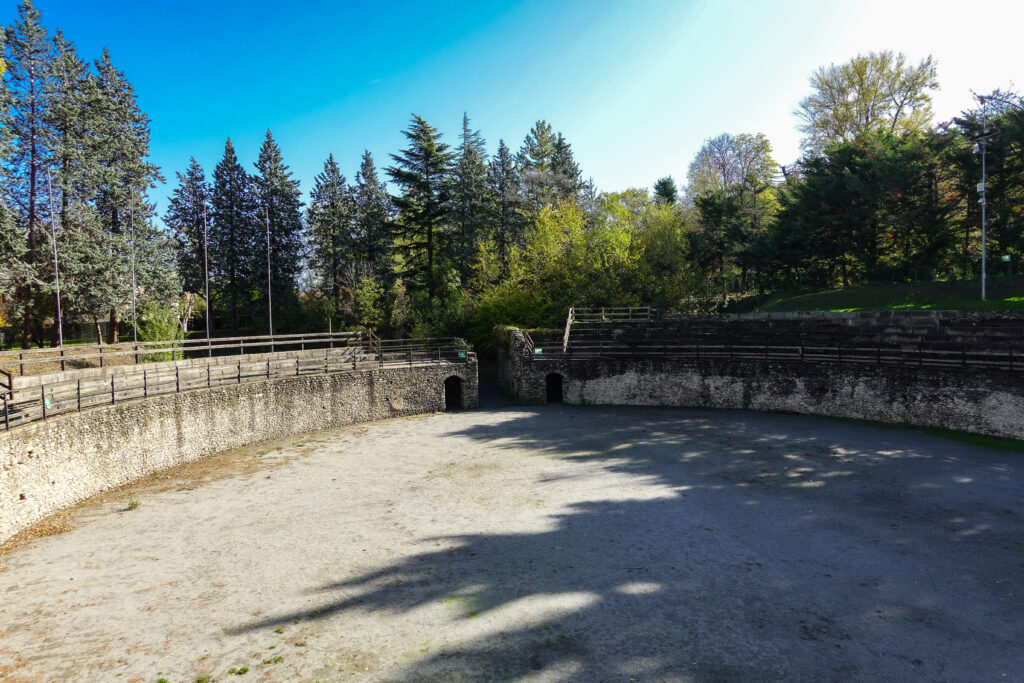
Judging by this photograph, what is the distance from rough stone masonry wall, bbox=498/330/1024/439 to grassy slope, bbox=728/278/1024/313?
865cm

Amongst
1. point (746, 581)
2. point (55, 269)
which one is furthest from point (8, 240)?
point (746, 581)

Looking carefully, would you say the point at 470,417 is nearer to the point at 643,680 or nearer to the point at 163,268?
the point at 643,680

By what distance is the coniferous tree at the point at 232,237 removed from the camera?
161 ft

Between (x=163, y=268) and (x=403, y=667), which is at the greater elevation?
(x=163, y=268)

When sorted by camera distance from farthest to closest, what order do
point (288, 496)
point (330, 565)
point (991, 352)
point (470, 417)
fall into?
point (470, 417), point (991, 352), point (288, 496), point (330, 565)

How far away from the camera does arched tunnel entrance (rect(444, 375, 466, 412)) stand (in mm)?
26438

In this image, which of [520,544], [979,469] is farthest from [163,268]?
[979,469]

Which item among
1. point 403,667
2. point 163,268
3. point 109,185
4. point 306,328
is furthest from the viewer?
point 306,328

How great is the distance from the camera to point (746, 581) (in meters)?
8.44

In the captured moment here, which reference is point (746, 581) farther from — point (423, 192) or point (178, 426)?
point (423, 192)

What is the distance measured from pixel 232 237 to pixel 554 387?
39090mm

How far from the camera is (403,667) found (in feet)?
21.6

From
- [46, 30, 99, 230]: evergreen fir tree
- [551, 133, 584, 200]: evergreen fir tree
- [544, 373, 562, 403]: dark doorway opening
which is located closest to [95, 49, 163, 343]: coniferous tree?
[46, 30, 99, 230]: evergreen fir tree

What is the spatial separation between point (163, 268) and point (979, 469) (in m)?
45.9
